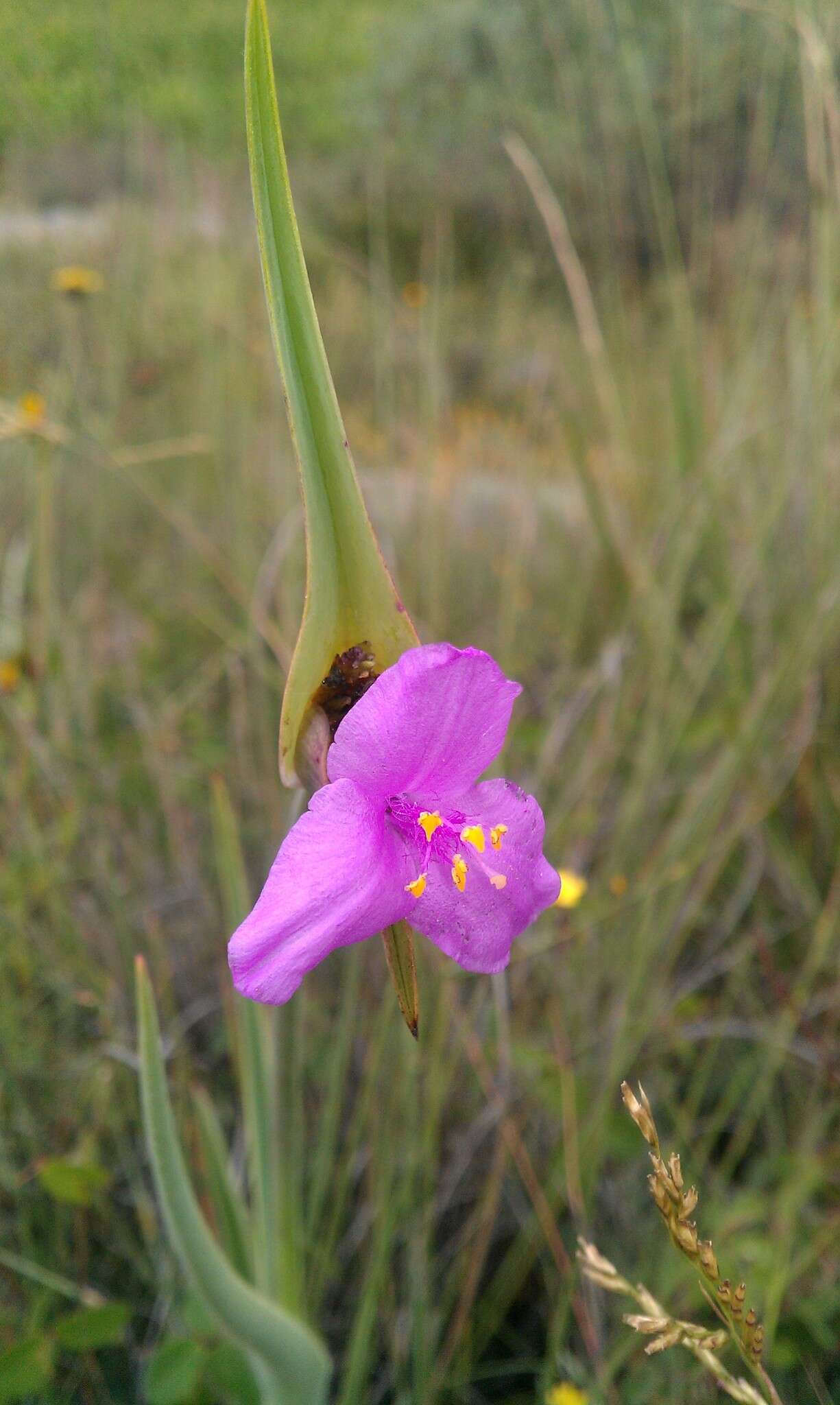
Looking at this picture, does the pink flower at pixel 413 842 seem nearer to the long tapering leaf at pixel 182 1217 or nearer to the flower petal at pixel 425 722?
the flower petal at pixel 425 722

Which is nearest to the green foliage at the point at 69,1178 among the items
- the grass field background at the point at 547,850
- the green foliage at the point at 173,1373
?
the grass field background at the point at 547,850

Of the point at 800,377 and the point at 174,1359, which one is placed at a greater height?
the point at 800,377

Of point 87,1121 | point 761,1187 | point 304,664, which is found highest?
point 304,664

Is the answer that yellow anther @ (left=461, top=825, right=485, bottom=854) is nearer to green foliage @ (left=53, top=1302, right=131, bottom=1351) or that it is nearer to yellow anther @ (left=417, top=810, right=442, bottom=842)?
yellow anther @ (left=417, top=810, right=442, bottom=842)

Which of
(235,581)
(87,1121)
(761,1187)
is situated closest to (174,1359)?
(87,1121)

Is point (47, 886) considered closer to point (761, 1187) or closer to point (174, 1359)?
point (174, 1359)

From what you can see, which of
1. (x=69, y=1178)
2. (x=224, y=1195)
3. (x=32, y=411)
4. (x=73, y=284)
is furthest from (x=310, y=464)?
(x=73, y=284)

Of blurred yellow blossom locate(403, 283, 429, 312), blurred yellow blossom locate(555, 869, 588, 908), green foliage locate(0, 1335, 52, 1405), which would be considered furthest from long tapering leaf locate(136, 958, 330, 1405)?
blurred yellow blossom locate(403, 283, 429, 312)

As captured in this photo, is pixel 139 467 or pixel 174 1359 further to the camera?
pixel 139 467
